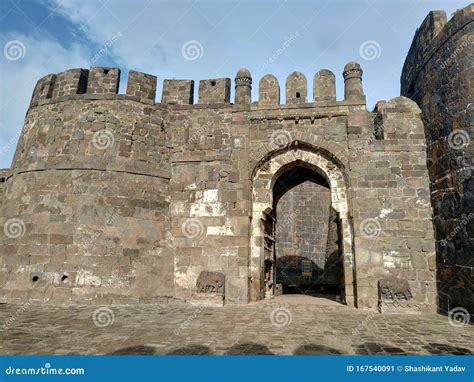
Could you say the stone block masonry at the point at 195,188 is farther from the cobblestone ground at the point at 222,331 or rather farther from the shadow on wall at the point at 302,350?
the shadow on wall at the point at 302,350

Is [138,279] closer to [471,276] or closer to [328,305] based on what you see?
[328,305]

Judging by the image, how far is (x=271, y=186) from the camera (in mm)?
8547

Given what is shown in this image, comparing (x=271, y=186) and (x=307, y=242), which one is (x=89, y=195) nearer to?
(x=271, y=186)

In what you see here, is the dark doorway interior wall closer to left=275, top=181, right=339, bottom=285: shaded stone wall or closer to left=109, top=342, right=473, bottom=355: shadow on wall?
left=275, top=181, right=339, bottom=285: shaded stone wall

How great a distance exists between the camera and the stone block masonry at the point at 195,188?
732 centimetres

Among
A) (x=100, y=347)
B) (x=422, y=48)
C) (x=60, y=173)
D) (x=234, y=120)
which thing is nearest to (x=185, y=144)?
(x=234, y=120)

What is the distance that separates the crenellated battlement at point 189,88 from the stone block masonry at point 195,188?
0.04 m

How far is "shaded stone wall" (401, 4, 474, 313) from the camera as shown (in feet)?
20.2

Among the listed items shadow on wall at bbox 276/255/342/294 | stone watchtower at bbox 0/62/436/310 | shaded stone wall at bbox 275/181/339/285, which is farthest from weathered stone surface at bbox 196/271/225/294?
shaded stone wall at bbox 275/181/339/285

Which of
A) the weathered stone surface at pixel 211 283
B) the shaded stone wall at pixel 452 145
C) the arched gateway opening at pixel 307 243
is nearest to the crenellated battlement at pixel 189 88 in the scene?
the shaded stone wall at pixel 452 145

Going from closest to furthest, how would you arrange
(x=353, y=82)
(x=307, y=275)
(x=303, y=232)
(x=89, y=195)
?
1. (x=89, y=195)
2. (x=353, y=82)
3. (x=307, y=275)
4. (x=303, y=232)

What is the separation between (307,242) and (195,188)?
31.5 ft

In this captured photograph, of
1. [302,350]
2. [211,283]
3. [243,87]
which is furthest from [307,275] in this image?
[302,350]

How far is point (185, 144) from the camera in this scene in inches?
→ 353
